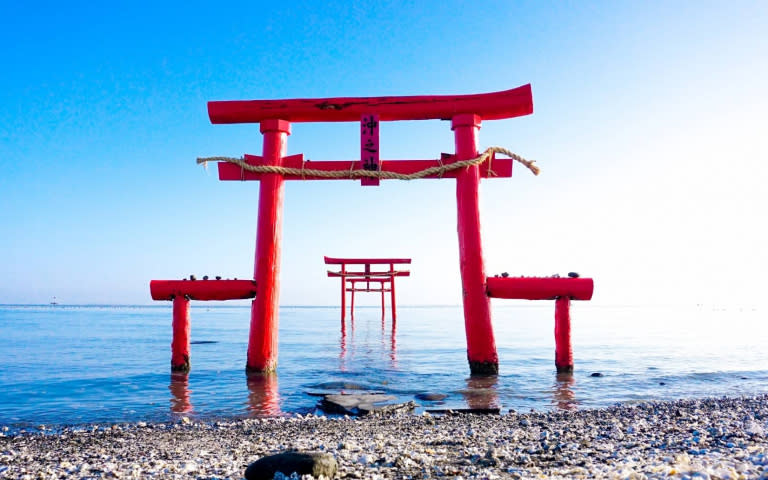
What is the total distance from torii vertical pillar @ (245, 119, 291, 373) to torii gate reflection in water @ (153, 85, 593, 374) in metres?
0.01

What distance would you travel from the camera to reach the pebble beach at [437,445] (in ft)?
9.26

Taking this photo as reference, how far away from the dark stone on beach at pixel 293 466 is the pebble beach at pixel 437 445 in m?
0.13

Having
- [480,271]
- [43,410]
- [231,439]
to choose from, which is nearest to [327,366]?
[480,271]

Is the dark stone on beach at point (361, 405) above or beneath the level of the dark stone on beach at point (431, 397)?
above

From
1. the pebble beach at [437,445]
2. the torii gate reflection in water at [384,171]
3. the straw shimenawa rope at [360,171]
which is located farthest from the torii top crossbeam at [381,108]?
the pebble beach at [437,445]

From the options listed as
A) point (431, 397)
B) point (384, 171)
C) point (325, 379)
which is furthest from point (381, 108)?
point (325, 379)

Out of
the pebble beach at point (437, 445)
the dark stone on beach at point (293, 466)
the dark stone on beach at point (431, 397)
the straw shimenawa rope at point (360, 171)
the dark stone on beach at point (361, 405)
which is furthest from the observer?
the straw shimenawa rope at point (360, 171)

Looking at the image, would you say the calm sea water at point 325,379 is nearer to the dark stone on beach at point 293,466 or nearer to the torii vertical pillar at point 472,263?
the torii vertical pillar at point 472,263

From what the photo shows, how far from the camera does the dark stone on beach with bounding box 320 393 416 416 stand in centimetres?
526

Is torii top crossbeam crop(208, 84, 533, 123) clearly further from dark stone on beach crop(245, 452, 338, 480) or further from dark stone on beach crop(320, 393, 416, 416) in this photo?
dark stone on beach crop(245, 452, 338, 480)

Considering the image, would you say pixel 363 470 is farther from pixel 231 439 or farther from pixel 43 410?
pixel 43 410

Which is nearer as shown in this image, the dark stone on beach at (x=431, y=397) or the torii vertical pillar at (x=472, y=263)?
the dark stone on beach at (x=431, y=397)

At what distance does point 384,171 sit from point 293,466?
16.7 ft

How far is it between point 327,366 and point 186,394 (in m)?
3.42
